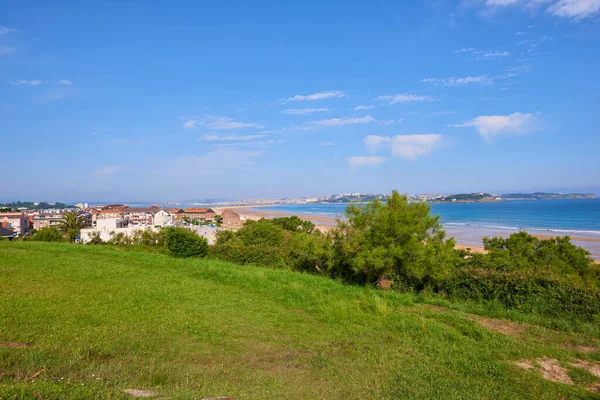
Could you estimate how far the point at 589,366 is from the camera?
5.61 metres

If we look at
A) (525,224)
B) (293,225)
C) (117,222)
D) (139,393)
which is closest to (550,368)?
(139,393)

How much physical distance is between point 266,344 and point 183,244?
11996 millimetres

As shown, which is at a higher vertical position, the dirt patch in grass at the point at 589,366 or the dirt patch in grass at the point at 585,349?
the dirt patch in grass at the point at 589,366

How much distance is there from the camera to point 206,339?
250 inches

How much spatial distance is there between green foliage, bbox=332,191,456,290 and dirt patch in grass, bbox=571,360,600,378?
16.3ft

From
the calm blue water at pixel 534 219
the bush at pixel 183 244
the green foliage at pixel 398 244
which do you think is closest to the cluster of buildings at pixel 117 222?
the bush at pixel 183 244

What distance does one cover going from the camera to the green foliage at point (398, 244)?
36.0 ft

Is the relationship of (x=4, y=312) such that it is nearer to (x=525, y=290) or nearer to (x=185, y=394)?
(x=185, y=394)

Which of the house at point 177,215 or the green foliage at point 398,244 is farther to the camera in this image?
the house at point 177,215

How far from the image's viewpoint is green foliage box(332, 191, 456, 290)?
1098cm

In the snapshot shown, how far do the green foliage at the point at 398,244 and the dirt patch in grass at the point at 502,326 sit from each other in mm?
2693

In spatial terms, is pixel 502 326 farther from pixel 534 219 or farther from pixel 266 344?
pixel 534 219

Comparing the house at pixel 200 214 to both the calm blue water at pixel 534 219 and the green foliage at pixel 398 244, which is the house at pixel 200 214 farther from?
the green foliage at pixel 398 244

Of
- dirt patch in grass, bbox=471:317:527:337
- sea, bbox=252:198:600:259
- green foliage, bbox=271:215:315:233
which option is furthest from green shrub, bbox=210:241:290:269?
green foliage, bbox=271:215:315:233
